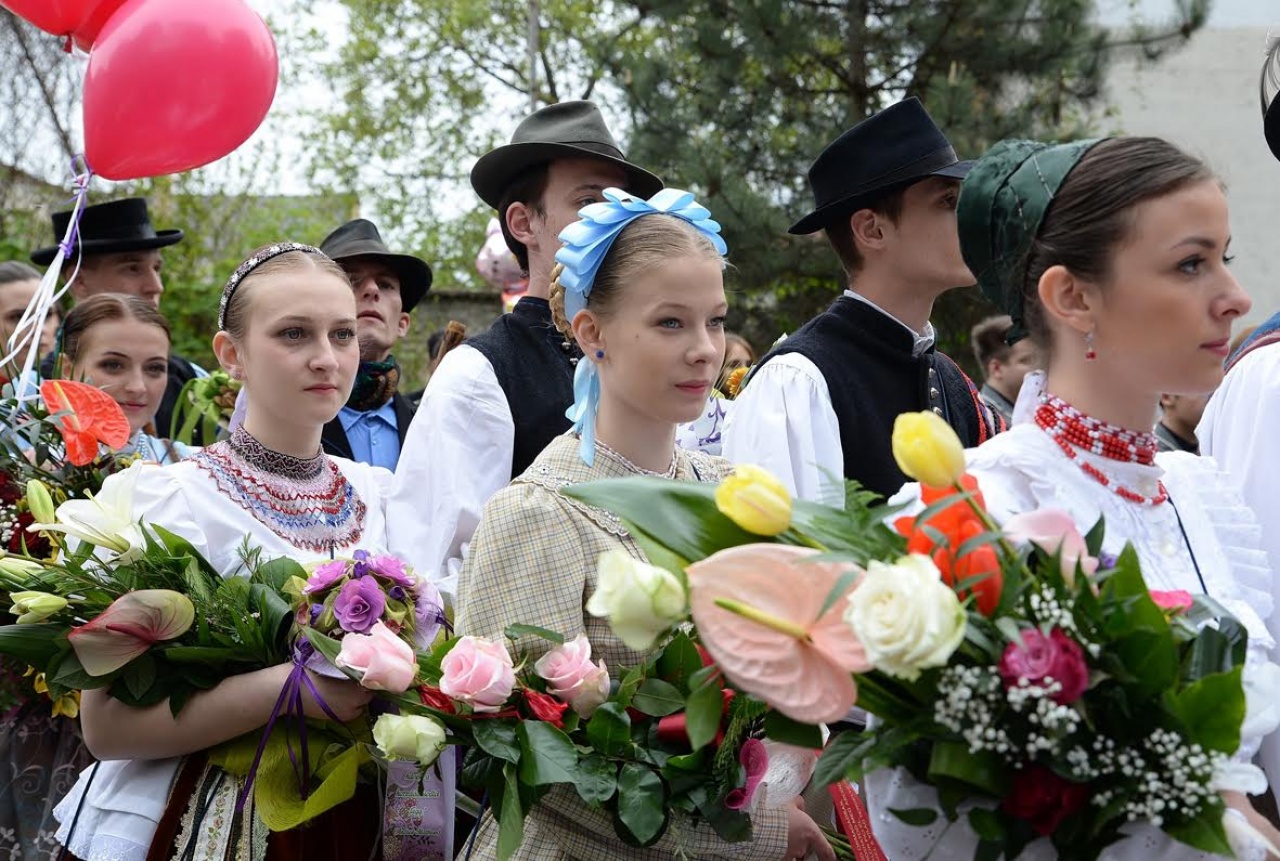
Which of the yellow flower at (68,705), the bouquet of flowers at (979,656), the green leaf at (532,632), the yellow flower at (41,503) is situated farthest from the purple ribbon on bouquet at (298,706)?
the bouquet of flowers at (979,656)

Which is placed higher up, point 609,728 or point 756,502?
point 756,502

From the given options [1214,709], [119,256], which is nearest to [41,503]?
[1214,709]

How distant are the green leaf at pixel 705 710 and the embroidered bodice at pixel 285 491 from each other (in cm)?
161

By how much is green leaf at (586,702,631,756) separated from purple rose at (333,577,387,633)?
1.63 feet

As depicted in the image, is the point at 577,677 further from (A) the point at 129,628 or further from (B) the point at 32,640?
(B) the point at 32,640

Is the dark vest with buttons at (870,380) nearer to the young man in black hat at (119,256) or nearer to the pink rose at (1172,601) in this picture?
the pink rose at (1172,601)

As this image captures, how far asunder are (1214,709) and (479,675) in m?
1.16

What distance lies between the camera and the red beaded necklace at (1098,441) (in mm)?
2307

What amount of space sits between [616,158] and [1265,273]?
15699 mm

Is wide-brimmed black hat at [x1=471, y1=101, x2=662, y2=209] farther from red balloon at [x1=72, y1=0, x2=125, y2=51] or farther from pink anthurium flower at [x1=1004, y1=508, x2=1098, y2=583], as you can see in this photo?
pink anthurium flower at [x1=1004, y1=508, x2=1098, y2=583]

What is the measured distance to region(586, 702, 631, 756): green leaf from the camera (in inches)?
95.3

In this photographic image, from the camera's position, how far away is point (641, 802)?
2373 mm

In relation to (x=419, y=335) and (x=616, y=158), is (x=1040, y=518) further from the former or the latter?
(x=419, y=335)

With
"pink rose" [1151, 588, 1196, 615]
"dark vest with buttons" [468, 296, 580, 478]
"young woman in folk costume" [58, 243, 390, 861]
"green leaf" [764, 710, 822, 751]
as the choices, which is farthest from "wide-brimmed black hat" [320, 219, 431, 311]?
"pink rose" [1151, 588, 1196, 615]
